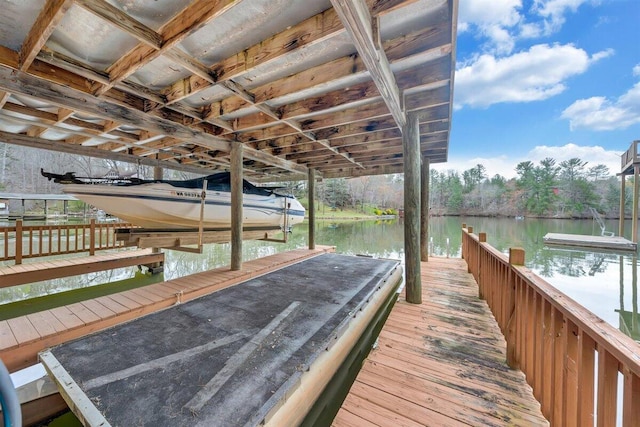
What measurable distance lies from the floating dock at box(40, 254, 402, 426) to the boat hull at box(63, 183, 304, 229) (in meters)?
1.83

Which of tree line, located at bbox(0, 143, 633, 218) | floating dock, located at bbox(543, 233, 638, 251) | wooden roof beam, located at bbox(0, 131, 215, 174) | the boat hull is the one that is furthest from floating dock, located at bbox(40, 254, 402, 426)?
tree line, located at bbox(0, 143, 633, 218)

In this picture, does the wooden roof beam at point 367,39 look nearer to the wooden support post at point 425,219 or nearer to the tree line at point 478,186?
the wooden support post at point 425,219

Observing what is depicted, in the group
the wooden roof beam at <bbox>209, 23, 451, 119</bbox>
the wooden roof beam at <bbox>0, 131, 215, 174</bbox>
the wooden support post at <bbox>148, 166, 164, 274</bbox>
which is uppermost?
the wooden roof beam at <bbox>209, 23, 451, 119</bbox>

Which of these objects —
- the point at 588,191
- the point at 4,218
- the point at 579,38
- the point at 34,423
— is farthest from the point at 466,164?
the point at 4,218

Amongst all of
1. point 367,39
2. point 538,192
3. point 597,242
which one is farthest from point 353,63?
point 538,192

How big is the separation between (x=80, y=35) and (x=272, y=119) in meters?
1.89

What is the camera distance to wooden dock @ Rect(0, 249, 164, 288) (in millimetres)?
3810

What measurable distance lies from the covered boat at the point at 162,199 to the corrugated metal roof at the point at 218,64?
86cm

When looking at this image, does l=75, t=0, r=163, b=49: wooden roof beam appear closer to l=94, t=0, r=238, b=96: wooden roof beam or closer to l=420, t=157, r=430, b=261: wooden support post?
l=94, t=0, r=238, b=96: wooden roof beam

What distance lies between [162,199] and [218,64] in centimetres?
268

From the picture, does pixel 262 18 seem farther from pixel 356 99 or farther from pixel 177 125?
pixel 177 125

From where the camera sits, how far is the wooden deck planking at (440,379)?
4.72 ft


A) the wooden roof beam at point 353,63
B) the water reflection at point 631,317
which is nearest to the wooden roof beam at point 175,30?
the wooden roof beam at point 353,63

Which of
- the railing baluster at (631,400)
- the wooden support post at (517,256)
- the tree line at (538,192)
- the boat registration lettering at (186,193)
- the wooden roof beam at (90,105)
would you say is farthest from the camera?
the tree line at (538,192)
